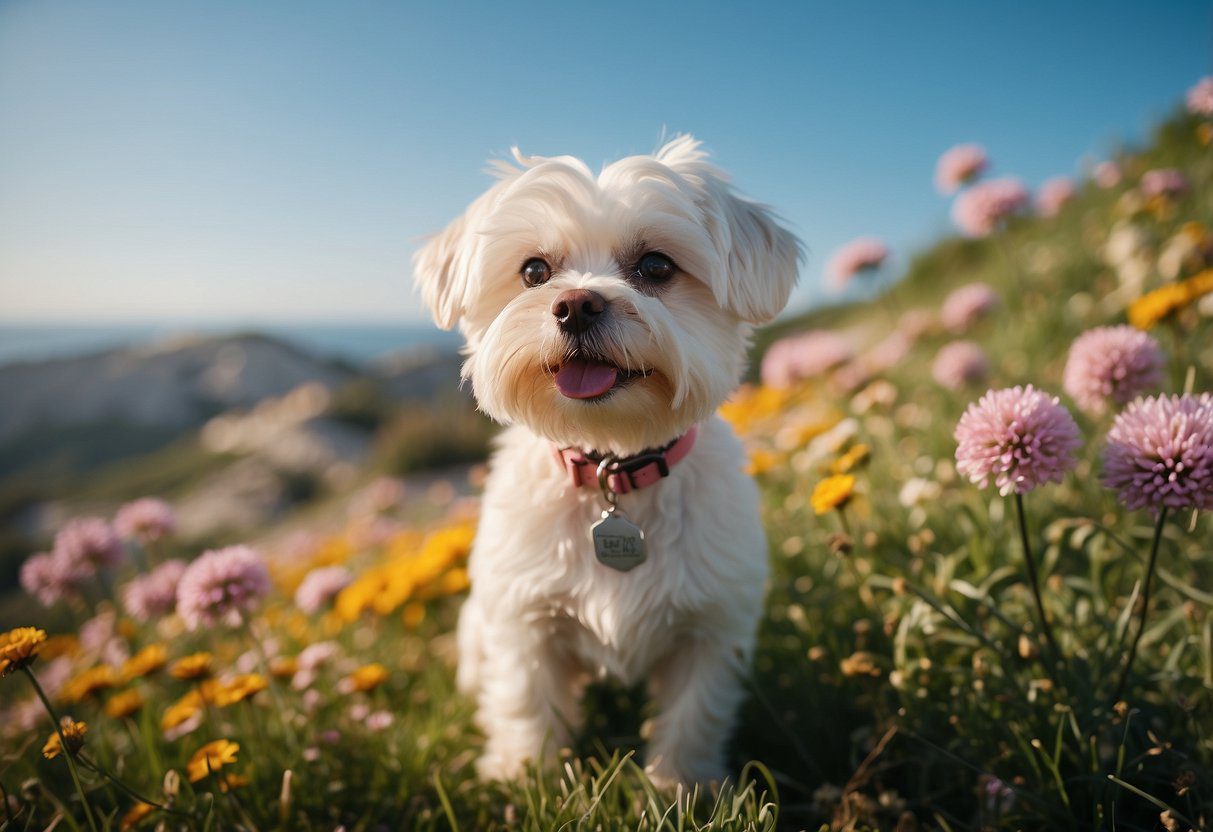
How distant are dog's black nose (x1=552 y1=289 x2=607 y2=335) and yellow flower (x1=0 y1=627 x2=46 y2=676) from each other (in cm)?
154

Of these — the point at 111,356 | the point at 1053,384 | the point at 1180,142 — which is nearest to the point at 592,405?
the point at 1053,384

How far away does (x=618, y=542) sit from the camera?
2.01 meters

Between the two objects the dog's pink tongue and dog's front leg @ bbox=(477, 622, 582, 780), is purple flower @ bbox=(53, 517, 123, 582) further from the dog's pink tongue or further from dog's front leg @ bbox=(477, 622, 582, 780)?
the dog's pink tongue

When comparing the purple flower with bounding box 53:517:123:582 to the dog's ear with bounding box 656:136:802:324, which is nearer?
the dog's ear with bounding box 656:136:802:324

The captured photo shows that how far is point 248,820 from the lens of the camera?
73.9 inches

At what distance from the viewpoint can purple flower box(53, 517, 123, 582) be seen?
104 inches

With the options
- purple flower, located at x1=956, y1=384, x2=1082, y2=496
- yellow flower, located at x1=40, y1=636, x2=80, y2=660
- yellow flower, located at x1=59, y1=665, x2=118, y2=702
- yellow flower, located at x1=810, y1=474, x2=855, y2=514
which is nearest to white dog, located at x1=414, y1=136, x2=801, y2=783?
yellow flower, located at x1=810, y1=474, x2=855, y2=514

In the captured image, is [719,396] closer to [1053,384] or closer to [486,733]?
[486,733]

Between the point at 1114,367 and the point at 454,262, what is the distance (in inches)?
85.9

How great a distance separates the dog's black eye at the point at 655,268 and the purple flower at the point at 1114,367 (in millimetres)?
1391

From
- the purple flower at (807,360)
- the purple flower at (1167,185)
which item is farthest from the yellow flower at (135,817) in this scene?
the purple flower at (1167,185)

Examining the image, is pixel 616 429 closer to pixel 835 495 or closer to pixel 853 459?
pixel 835 495

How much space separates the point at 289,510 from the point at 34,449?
1747 centimetres

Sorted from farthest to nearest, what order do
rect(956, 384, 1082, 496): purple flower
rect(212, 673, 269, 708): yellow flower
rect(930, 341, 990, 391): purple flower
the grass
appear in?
rect(930, 341, 990, 391): purple flower < rect(212, 673, 269, 708): yellow flower < the grass < rect(956, 384, 1082, 496): purple flower
